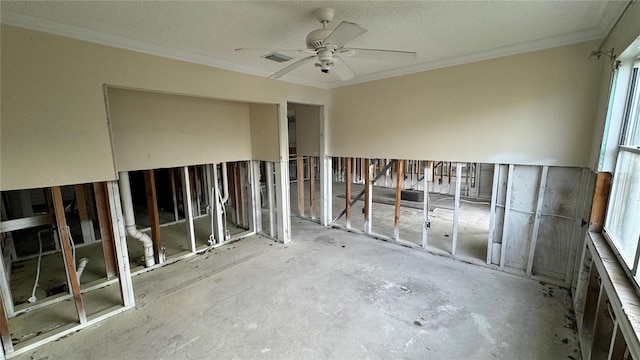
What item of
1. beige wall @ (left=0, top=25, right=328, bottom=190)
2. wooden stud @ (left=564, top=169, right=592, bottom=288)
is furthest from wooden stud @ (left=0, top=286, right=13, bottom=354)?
wooden stud @ (left=564, top=169, right=592, bottom=288)

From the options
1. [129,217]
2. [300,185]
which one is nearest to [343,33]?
[129,217]

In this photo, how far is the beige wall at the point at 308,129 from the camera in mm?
5051

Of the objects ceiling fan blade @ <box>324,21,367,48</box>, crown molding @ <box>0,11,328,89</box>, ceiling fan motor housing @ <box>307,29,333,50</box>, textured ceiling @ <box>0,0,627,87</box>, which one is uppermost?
textured ceiling @ <box>0,0,627,87</box>

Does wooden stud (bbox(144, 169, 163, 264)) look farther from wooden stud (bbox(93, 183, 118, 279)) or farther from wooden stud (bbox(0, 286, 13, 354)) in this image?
wooden stud (bbox(0, 286, 13, 354))

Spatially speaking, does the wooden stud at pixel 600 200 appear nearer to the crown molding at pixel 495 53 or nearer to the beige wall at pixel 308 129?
the crown molding at pixel 495 53

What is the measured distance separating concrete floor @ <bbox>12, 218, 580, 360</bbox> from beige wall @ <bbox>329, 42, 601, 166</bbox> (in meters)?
1.54

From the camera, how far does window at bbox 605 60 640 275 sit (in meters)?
1.64

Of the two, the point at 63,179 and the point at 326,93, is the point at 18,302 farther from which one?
the point at 326,93

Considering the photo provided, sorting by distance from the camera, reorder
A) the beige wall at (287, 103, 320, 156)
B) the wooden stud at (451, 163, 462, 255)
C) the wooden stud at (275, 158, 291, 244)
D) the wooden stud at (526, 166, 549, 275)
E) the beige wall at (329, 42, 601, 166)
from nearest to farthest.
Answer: the beige wall at (329, 42, 601, 166) → the wooden stud at (526, 166, 549, 275) → the wooden stud at (451, 163, 462, 255) → the wooden stud at (275, 158, 291, 244) → the beige wall at (287, 103, 320, 156)

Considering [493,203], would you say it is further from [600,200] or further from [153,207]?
[153,207]

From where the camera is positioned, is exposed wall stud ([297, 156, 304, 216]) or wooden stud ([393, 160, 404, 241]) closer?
wooden stud ([393, 160, 404, 241])

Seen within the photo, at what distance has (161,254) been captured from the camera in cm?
363

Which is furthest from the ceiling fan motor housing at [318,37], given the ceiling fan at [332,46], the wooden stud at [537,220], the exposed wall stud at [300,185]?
the exposed wall stud at [300,185]

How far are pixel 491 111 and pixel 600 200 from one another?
1.38 m
